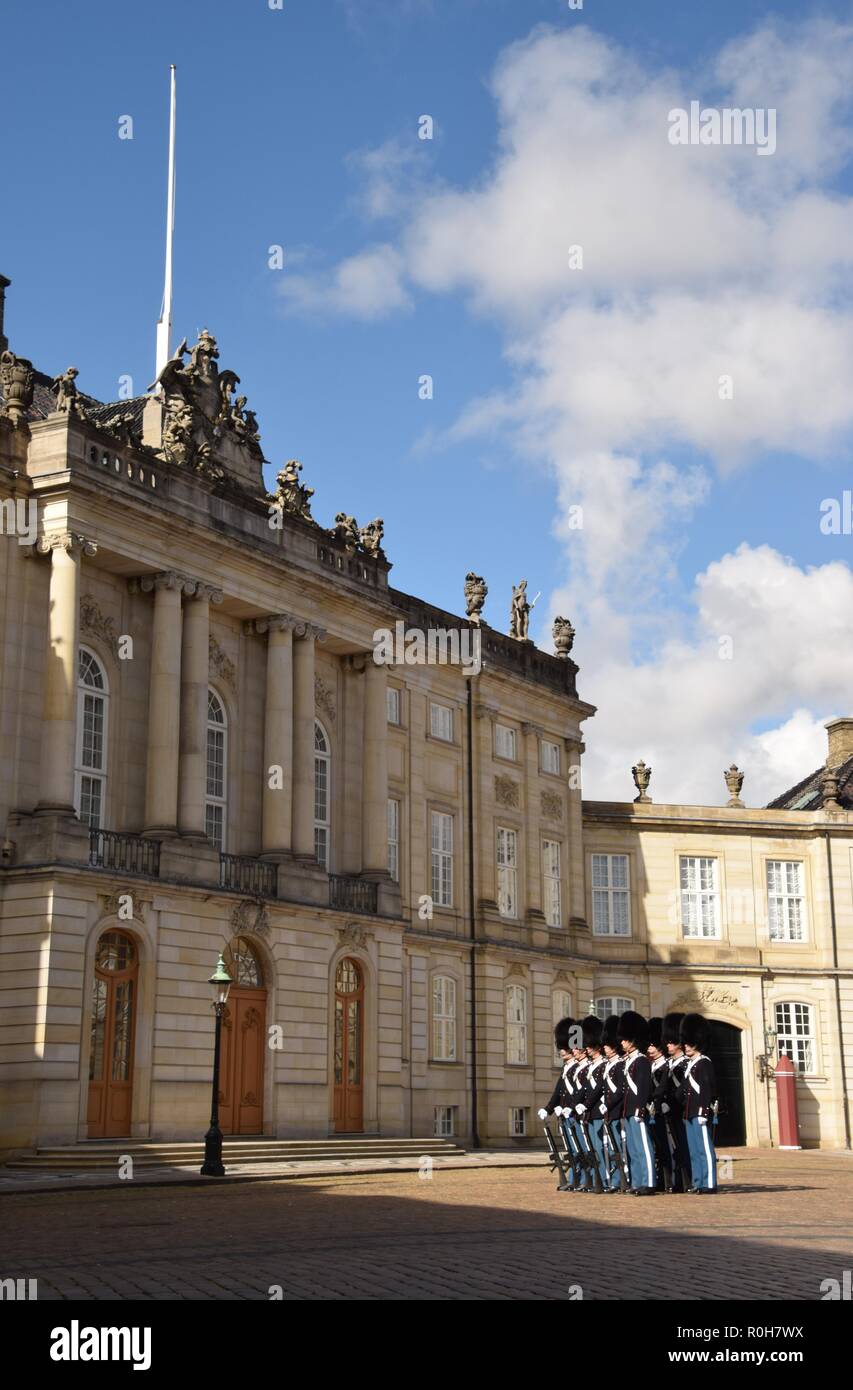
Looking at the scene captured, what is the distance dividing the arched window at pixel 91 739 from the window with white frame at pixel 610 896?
79.2 feet

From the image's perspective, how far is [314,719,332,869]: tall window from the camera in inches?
1622

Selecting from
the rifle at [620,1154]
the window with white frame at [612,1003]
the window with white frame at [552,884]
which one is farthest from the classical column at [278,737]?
the window with white frame at [612,1003]

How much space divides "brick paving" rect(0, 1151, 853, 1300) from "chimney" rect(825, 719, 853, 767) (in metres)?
39.6

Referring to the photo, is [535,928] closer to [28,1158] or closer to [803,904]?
[803,904]

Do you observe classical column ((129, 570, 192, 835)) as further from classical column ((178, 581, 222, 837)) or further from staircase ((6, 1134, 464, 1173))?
staircase ((6, 1134, 464, 1173))

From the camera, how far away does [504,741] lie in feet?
167

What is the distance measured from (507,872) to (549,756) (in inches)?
196

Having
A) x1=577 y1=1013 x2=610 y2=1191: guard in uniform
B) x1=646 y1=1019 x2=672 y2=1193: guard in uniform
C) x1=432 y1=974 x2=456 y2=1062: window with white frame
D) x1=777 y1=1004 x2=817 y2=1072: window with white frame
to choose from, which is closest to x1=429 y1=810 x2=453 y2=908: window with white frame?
x1=432 y1=974 x2=456 y2=1062: window with white frame

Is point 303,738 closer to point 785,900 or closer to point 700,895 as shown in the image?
point 700,895

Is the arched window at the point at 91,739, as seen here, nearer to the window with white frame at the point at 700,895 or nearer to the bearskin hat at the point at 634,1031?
the bearskin hat at the point at 634,1031

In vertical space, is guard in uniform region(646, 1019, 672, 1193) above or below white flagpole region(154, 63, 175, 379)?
below

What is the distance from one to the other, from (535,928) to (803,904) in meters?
11.0

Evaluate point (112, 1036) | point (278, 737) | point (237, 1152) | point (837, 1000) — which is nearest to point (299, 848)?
point (278, 737)
